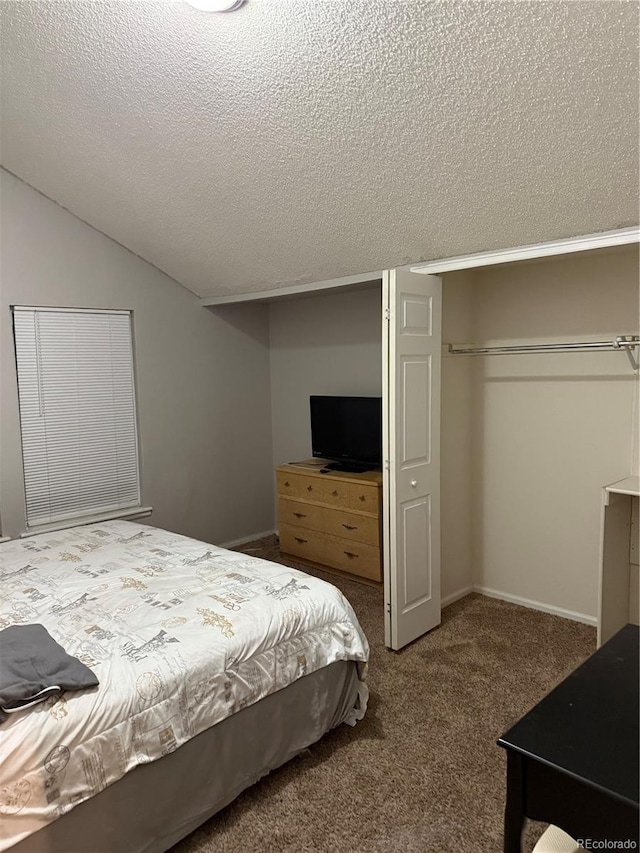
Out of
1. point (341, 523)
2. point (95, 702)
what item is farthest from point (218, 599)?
point (341, 523)

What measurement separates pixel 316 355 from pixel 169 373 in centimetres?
117

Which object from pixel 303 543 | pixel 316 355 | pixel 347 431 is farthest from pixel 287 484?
pixel 316 355

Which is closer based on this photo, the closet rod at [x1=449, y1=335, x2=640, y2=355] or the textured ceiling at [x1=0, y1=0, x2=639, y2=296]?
the textured ceiling at [x1=0, y1=0, x2=639, y2=296]

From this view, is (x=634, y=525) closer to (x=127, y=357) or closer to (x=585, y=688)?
(x=585, y=688)

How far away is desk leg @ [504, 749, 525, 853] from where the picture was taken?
1175mm

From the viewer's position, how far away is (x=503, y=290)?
3.64 meters

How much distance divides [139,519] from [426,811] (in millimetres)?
2867

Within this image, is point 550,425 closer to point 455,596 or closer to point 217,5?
point 455,596

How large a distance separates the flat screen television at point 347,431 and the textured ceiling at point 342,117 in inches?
44.3

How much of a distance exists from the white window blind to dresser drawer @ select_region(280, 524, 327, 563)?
1136mm

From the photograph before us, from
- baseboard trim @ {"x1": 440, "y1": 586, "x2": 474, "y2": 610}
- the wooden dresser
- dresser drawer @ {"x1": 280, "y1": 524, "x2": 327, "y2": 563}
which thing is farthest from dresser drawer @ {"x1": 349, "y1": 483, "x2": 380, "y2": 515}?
baseboard trim @ {"x1": 440, "y1": 586, "x2": 474, "y2": 610}

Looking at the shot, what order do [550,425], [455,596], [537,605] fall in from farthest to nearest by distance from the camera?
[455,596], [537,605], [550,425]

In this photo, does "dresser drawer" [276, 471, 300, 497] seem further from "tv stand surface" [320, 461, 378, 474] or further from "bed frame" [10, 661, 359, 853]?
"bed frame" [10, 661, 359, 853]

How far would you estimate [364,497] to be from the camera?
3955 millimetres
